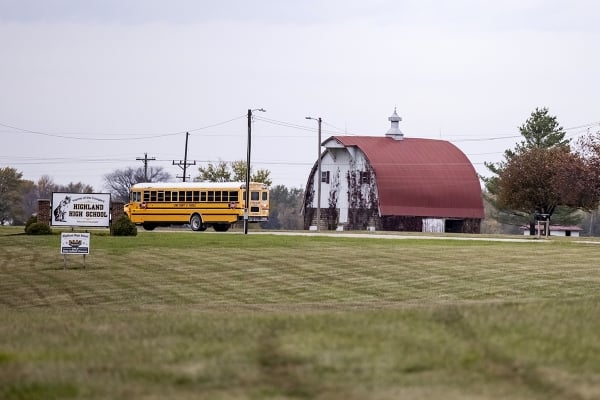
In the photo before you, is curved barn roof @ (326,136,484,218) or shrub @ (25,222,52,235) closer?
shrub @ (25,222,52,235)

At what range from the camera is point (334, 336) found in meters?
11.8

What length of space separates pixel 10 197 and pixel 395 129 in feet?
199

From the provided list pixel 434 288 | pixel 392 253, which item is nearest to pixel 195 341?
pixel 434 288

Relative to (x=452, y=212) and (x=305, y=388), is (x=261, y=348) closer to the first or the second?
(x=305, y=388)

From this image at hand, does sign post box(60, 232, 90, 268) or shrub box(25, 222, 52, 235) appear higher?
shrub box(25, 222, 52, 235)

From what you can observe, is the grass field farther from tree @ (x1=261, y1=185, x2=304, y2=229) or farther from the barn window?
tree @ (x1=261, y1=185, x2=304, y2=229)

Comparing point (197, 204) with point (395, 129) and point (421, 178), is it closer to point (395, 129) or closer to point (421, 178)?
point (421, 178)

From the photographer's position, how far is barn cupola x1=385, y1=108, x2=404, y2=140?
97938 mm

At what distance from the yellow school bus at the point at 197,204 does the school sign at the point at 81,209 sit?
1543 cm

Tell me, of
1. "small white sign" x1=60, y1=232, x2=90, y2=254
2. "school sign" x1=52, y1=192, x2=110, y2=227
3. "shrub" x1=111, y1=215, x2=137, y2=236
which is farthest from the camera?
A: "shrub" x1=111, y1=215, x2=137, y2=236

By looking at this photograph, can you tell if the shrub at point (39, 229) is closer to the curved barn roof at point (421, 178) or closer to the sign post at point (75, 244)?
the sign post at point (75, 244)

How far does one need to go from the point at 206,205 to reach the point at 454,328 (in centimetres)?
5753

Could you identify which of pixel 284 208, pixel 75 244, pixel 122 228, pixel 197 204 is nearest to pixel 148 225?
pixel 197 204

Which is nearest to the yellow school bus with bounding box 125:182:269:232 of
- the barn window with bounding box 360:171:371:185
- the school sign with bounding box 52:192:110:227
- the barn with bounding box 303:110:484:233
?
the school sign with bounding box 52:192:110:227
